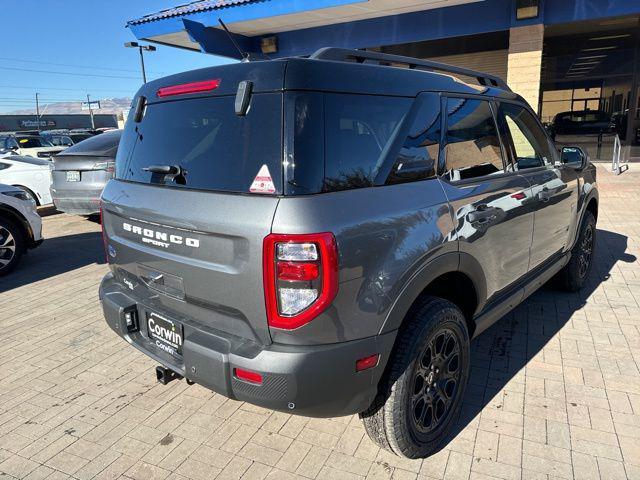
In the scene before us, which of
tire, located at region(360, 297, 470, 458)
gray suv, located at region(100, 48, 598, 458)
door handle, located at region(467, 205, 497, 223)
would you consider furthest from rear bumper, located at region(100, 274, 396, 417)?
door handle, located at region(467, 205, 497, 223)

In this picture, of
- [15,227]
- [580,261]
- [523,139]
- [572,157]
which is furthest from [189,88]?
[15,227]

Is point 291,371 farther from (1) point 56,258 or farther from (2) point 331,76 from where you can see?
(1) point 56,258

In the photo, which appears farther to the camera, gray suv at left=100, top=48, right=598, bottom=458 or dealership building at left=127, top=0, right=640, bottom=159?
dealership building at left=127, top=0, right=640, bottom=159

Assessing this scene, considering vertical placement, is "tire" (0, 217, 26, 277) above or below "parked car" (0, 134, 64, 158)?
below

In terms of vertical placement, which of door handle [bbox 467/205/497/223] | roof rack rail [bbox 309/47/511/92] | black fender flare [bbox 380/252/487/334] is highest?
roof rack rail [bbox 309/47/511/92]

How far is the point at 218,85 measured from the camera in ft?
7.36

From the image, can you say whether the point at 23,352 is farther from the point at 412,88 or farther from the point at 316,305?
the point at 412,88

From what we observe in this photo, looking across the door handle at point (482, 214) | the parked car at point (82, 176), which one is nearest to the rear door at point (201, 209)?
the door handle at point (482, 214)

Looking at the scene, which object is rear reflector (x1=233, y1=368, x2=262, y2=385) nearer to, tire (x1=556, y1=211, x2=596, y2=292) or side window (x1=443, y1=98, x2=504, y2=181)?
side window (x1=443, y1=98, x2=504, y2=181)

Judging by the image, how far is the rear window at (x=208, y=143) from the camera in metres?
2.01

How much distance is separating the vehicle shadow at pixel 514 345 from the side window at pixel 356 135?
1.61 m

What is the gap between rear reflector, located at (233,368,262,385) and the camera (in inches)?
77.2

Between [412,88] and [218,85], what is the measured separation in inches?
38.2

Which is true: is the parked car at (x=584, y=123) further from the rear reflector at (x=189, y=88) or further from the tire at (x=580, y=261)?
the rear reflector at (x=189, y=88)
